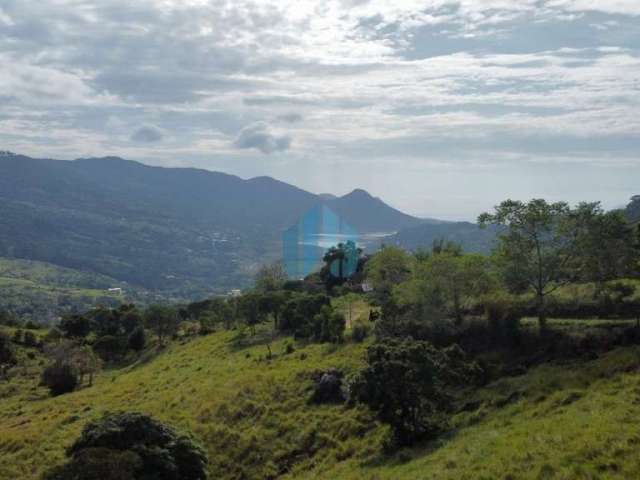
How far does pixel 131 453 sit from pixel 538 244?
25.9 m

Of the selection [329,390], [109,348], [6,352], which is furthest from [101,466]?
[109,348]

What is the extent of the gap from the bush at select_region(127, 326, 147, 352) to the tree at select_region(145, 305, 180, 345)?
1.57 metres

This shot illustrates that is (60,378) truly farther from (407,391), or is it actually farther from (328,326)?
(407,391)

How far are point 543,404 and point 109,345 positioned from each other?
2508 inches

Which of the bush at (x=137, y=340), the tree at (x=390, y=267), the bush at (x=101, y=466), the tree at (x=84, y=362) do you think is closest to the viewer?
the bush at (x=101, y=466)

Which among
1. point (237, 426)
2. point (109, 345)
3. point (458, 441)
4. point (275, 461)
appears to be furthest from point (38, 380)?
point (458, 441)

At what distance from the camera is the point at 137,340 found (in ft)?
247

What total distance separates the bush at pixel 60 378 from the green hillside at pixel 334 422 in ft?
7.49

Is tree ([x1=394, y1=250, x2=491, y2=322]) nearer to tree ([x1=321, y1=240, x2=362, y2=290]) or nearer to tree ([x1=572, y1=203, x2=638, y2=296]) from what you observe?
tree ([x1=572, y1=203, x2=638, y2=296])

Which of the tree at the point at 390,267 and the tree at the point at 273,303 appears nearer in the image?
the tree at the point at 390,267

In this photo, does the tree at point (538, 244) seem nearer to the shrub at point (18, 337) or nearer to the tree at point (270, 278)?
the tree at point (270, 278)

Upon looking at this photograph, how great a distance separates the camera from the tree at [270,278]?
8419 centimetres

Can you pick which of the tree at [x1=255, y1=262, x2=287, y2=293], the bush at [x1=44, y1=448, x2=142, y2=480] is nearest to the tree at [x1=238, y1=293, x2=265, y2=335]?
the tree at [x1=255, y1=262, x2=287, y2=293]

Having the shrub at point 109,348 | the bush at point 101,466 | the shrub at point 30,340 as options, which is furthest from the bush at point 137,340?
the bush at point 101,466
